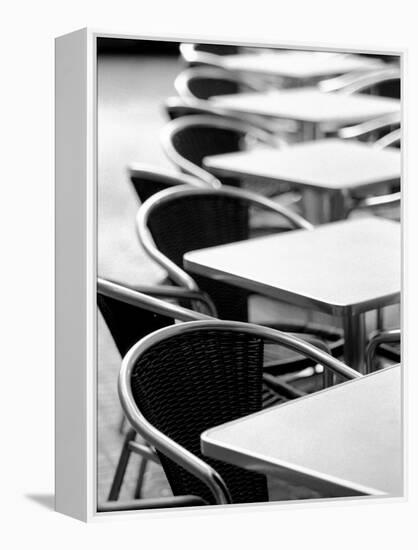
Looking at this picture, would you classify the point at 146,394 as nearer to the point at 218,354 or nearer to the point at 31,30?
the point at 218,354

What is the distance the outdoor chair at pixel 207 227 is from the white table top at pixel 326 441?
0.99 meters

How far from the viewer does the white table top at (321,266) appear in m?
3.20

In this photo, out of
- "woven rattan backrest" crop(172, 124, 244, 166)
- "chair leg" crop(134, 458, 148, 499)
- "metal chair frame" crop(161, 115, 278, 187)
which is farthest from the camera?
"woven rattan backrest" crop(172, 124, 244, 166)

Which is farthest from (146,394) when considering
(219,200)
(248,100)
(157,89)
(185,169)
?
(157,89)

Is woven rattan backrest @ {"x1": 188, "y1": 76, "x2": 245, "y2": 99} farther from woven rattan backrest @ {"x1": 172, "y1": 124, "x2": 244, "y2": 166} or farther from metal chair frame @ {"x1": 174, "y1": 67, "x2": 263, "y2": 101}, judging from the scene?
woven rattan backrest @ {"x1": 172, "y1": 124, "x2": 244, "y2": 166}

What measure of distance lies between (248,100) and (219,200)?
228cm

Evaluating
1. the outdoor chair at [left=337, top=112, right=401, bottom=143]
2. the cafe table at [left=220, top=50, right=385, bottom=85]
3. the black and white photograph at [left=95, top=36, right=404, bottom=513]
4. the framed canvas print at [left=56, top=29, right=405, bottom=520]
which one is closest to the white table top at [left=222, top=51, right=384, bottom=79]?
the cafe table at [left=220, top=50, right=385, bottom=85]

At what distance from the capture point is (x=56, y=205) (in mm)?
2902

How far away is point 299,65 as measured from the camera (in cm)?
737

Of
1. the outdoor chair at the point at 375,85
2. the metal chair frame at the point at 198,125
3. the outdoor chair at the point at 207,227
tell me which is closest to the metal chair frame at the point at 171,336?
the outdoor chair at the point at 207,227

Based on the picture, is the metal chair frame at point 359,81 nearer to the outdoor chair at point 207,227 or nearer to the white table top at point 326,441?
the outdoor chair at point 207,227

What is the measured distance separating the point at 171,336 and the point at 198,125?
8.68ft

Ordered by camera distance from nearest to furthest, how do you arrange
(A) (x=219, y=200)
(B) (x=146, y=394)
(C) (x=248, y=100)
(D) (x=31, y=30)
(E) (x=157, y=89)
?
(B) (x=146, y=394)
(D) (x=31, y=30)
(A) (x=219, y=200)
(C) (x=248, y=100)
(E) (x=157, y=89)

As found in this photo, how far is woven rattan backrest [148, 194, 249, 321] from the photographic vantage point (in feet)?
12.8
